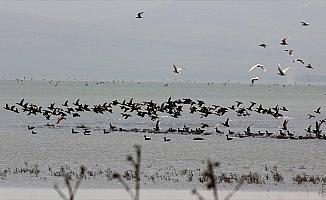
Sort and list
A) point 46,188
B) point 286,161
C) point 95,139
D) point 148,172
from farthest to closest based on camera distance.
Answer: point 95,139
point 286,161
point 148,172
point 46,188

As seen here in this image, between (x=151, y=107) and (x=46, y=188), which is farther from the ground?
(x=151, y=107)

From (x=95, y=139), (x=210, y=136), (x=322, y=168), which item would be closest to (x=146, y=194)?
(x=322, y=168)

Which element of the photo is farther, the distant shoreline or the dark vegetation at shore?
the dark vegetation at shore

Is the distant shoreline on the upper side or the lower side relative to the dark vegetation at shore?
lower

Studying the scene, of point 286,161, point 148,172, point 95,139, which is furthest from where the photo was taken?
point 95,139

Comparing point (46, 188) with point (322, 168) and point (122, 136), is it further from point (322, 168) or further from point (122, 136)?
point (122, 136)

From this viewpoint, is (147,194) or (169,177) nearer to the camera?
(147,194)

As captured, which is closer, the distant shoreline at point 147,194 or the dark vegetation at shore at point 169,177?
the distant shoreline at point 147,194

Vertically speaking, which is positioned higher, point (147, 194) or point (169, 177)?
point (169, 177)

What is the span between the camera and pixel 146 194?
2680 cm

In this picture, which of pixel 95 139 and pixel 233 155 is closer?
pixel 233 155

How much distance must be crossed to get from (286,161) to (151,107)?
54.3ft

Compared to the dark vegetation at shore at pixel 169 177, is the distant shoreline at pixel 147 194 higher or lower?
lower

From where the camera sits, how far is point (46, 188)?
91.9 feet
